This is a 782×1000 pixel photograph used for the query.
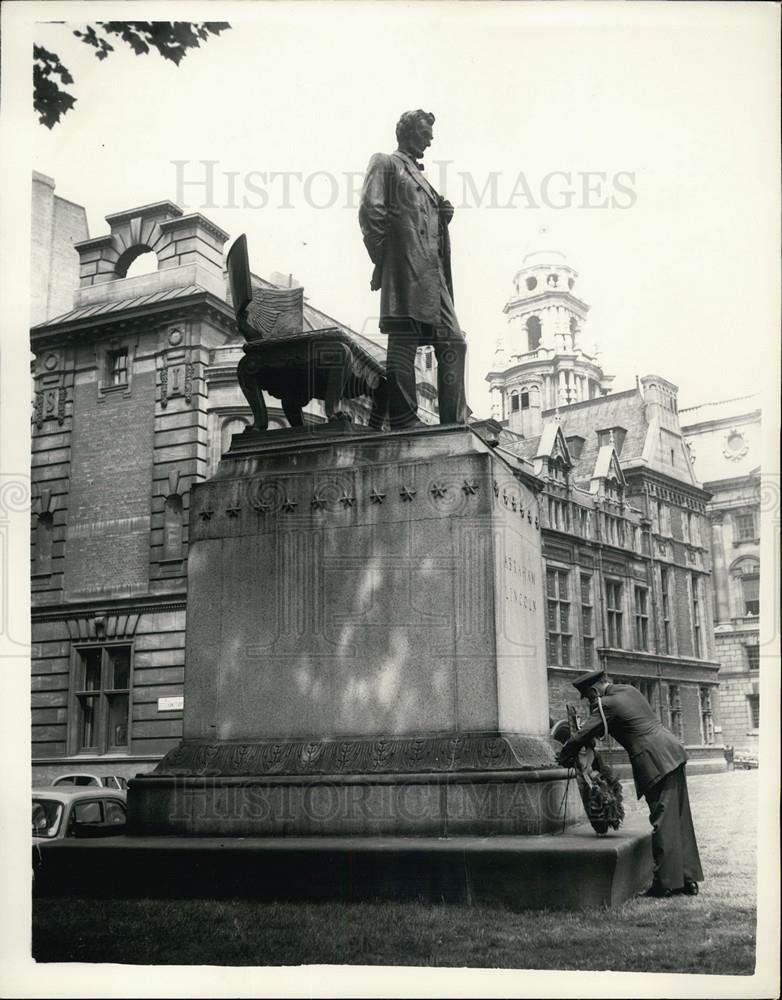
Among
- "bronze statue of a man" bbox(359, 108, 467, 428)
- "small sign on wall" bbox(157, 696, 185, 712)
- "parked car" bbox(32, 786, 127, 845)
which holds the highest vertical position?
"bronze statue of a man" bbox(359, 108, 467, 428)

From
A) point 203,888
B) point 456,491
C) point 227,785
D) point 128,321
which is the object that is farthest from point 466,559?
point 128,321

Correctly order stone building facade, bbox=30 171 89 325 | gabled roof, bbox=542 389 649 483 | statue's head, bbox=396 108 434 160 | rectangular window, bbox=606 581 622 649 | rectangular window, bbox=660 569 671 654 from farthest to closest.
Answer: rectangular window, bbox=606 581 622 649
rectangular window, bbox=660 569 671 654
gabled roof, bbox=542 389 649 483
stone building facade, bbox=30 171 89 325
statue's head, bbox=396 108 434 160

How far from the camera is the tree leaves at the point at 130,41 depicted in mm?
8695

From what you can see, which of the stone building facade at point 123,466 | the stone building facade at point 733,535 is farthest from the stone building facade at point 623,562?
the stone building facade at point 123,466

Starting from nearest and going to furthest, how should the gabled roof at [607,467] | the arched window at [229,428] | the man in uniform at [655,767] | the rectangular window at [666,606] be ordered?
the man in uniform at [655,767]
the arched window at [229,428]
the rectangular window at [666,606]
the gabled roof at [607,467]

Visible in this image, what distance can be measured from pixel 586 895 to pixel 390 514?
113 inches

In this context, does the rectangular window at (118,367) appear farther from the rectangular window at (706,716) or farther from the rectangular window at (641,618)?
the rectangular window at (641,618)

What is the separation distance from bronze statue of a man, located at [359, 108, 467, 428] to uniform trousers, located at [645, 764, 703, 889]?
307 centimetres

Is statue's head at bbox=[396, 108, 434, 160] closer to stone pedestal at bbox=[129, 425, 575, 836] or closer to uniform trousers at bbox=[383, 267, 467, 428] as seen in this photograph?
uniform trousers at bbox=[383, 267, 467, 428]

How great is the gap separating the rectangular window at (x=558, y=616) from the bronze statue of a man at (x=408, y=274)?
22.3 m

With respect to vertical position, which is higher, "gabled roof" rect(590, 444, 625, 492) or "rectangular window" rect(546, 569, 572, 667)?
"gabled roof" rect(590, 444, 625, 492)

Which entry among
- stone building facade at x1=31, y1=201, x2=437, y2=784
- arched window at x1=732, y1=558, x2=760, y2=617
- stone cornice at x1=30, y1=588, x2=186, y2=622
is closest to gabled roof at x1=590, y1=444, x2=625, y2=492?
arched window at x1=732, y1=558, x2=760, y2=617

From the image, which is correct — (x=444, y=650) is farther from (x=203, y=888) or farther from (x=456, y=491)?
(x=203, y=888)

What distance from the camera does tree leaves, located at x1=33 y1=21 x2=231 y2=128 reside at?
8.70 meters
